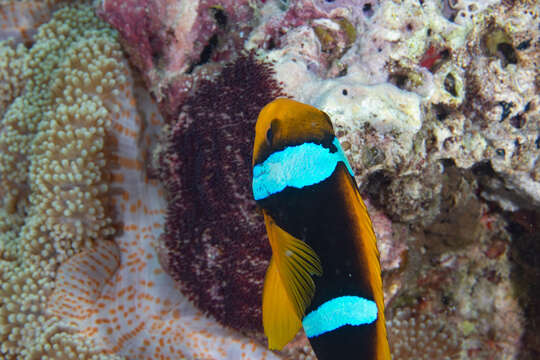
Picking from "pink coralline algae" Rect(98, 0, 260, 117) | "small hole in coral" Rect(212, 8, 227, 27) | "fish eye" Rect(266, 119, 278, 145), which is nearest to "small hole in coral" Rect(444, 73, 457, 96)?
"pink coralline algae" Rect(98, 0, 260, 117)

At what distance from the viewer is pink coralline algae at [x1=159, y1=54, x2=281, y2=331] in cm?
149

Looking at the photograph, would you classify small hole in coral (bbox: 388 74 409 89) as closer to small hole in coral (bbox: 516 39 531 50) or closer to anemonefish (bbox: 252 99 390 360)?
small hole in coral (bbox: 516 39 531 50)

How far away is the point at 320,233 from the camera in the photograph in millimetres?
856

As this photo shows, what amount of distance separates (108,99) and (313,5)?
1095 millimetres

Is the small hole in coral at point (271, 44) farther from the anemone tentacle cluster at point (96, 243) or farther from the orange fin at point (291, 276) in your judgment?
the orange fin at point (291, 276)

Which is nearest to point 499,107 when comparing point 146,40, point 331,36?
point 331,36

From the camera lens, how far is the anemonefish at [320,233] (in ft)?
2.70

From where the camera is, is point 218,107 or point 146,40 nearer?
point 218,107

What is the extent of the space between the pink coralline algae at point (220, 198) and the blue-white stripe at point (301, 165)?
60cm

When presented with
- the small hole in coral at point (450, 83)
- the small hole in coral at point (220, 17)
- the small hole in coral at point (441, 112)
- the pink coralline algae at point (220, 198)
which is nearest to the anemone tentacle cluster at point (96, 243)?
the pink coralline algae at point (220, 198)

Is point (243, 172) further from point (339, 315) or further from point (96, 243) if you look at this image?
point (96, 243)

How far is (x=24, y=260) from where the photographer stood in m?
1.93

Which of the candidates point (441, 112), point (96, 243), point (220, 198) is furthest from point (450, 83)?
point (96, 243)

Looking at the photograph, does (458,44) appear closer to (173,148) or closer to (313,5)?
(313,5)
